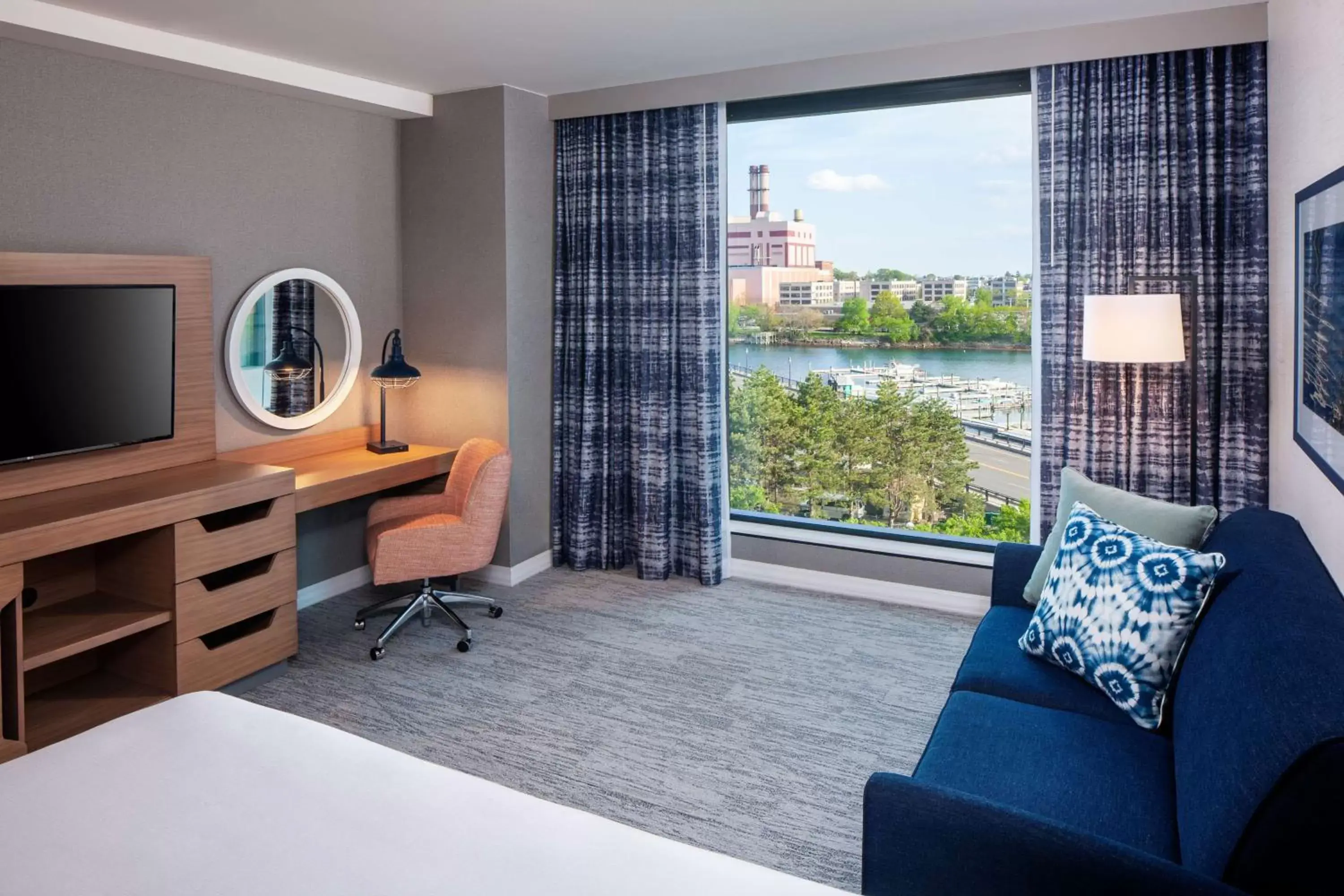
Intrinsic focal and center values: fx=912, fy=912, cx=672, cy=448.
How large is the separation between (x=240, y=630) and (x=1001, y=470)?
3350 millimetres

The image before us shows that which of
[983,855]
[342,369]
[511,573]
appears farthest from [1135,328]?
[342,369]

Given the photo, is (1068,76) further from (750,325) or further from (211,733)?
(211,733)

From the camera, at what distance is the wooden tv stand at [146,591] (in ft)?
9.65

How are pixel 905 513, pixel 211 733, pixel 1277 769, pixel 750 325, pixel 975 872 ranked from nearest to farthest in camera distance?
pixel 1277 769
pixel 975 872
pixel 211 733
pixel 905 513
pixel 750 325

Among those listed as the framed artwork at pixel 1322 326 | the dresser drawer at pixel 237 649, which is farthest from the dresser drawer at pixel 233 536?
the framed artwork at pixel 1322 326

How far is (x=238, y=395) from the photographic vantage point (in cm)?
398

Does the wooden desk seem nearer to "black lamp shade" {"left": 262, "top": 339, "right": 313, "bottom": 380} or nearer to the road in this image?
"black lamp shade" {"left": 262, "top": 339, "right": 313, "bottom": 380}

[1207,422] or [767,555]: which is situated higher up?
[1207,422]

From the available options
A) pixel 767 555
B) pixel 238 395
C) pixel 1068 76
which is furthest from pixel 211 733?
pixel 1068 76

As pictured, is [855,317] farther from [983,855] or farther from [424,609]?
[983,855]

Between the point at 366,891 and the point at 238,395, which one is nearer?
the point at 366,891

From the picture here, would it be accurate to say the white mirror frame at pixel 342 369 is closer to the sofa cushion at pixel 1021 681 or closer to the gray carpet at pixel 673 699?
the gray carpet at pixel 673 699

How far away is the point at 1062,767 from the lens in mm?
1976

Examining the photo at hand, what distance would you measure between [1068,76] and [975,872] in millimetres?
3223
